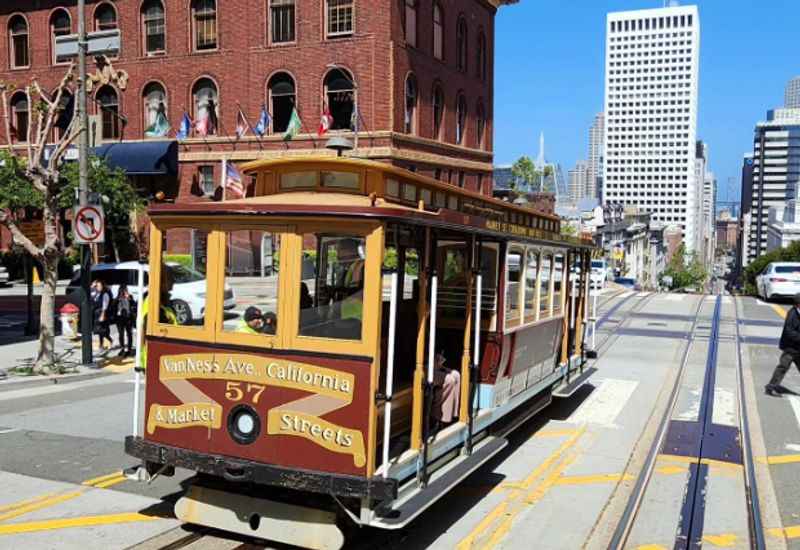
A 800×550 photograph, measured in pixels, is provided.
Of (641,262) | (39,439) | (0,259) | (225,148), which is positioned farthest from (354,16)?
(641,262)

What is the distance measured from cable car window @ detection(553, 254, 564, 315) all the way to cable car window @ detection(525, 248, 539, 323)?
3.69 ft

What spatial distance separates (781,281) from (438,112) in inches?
640

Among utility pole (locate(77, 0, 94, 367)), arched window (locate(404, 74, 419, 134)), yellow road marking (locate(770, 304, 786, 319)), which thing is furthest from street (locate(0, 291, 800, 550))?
arched window (locate(404, 74, 419, 134))

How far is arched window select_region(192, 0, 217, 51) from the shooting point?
107 feet

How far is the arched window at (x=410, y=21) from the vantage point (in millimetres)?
31266

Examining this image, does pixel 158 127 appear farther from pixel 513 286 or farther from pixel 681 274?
pixel 681 274

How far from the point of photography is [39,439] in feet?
29.4

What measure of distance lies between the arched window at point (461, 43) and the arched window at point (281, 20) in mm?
8659

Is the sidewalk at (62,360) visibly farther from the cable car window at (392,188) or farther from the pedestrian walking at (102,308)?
the cable car window at (392,188)

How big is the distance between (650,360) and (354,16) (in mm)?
20096

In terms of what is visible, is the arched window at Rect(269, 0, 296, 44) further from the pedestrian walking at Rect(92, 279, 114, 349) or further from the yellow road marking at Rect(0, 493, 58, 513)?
the yellow road marking at Rect(0, 493, 58, 513)

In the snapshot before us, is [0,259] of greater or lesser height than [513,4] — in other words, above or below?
below

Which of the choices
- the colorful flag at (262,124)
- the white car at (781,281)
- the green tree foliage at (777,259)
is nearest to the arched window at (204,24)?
the colorful flag at (262,124)

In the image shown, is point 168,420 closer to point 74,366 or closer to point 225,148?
point 74,366
